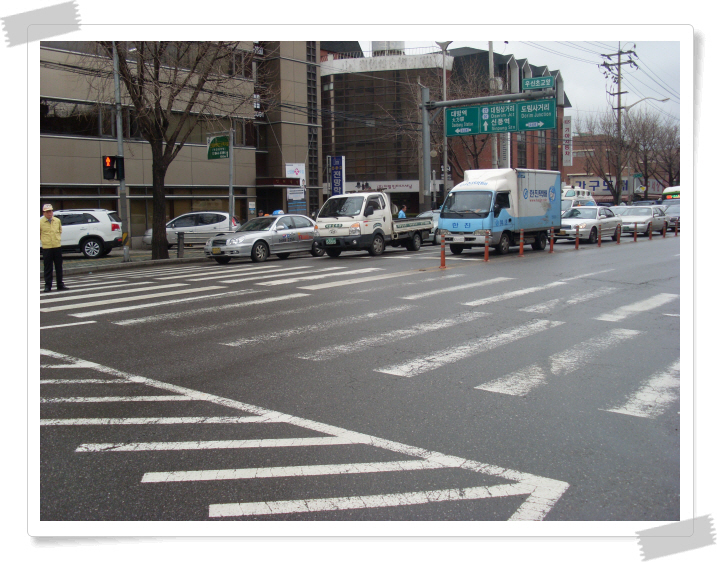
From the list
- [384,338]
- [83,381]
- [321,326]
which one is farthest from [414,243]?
[83,381]

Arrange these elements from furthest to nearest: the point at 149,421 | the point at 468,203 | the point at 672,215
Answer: the point at 672,215
the point at 468,203
the point at 149,421

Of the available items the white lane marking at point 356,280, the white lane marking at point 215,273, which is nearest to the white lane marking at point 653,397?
the white lane marking at point 356,280

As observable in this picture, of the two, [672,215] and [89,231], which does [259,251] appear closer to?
[89,231]

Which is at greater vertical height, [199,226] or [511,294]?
[199,226]

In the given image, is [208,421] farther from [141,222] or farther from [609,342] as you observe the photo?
[141,222]

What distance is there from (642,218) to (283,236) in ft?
68.3

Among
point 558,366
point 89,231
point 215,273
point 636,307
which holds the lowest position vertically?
point 558,366

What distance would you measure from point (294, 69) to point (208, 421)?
35.0 m

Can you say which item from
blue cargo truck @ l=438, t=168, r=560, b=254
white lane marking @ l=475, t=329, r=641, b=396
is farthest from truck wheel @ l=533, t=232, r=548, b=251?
white lane marking @ l=475, t=329, r=641, b=396

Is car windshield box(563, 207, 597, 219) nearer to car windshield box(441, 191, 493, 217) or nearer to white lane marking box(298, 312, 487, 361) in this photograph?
car windshield box(441, 191, 493, 217)

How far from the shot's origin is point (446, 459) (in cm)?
464

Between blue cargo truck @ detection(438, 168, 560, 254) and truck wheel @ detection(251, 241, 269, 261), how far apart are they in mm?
5712
